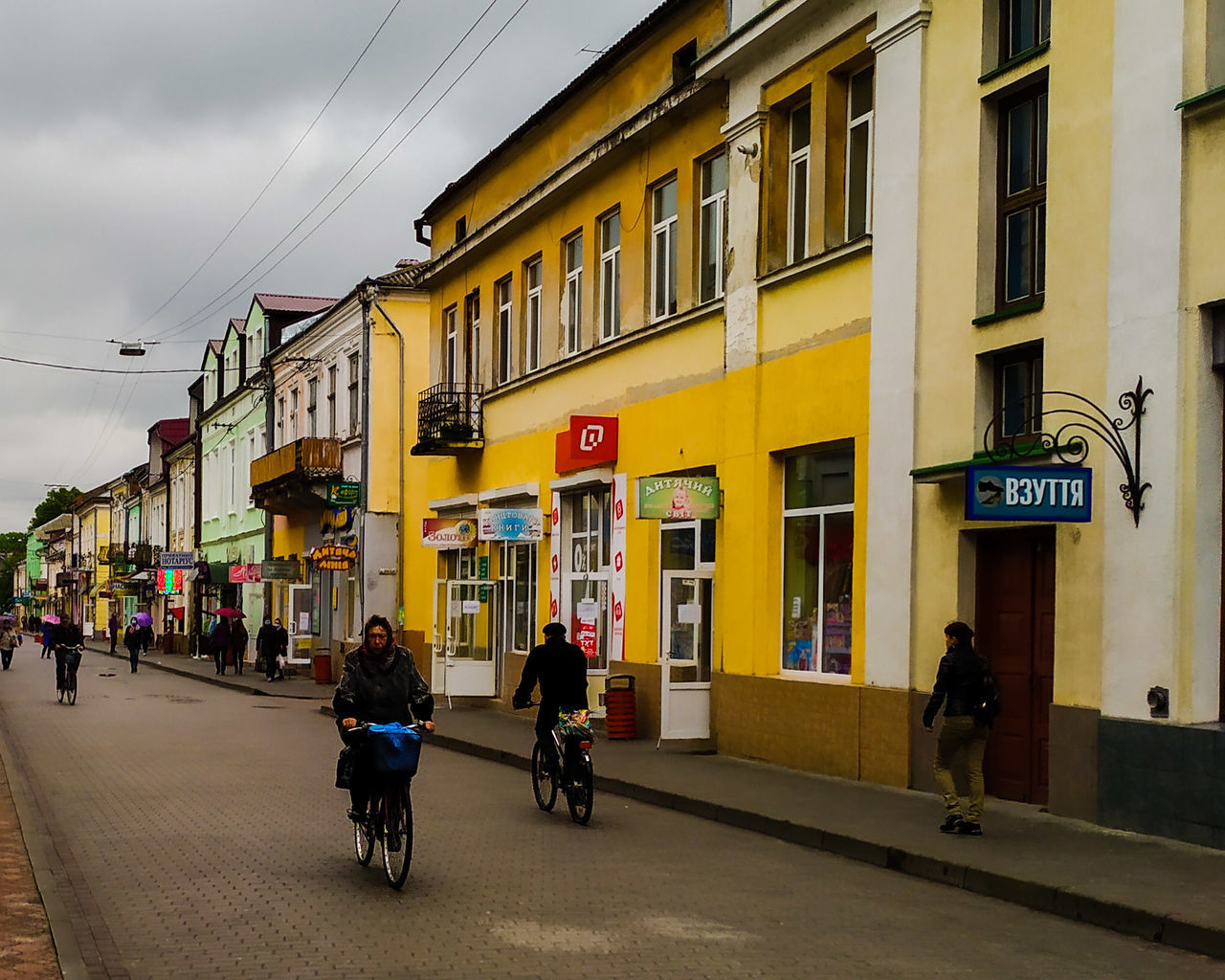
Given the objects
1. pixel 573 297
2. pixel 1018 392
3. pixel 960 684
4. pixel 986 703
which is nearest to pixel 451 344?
pixel 573 297

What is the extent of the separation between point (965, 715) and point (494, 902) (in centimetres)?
442

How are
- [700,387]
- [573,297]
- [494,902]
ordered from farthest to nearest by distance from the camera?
[573,297] → [700,387] → [494,902]

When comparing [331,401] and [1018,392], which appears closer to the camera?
[1018,392]

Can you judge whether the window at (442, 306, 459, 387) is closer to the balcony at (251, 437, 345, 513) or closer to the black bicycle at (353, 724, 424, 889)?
the balcony at (251, 437, 345, 513)

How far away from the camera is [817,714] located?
57.2ft

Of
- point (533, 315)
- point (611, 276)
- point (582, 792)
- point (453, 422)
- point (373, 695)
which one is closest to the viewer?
point (373, 695)

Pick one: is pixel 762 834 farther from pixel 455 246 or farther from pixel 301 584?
pixel 301 584

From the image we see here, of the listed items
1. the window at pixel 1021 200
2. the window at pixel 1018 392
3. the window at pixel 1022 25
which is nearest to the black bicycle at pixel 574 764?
the window at pixel 1018 392

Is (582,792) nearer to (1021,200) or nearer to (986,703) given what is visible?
(986,703)

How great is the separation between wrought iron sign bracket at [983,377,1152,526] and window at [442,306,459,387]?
18.5 meters

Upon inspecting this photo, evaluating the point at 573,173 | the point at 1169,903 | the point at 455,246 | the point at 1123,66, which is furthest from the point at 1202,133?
the point at 455,246

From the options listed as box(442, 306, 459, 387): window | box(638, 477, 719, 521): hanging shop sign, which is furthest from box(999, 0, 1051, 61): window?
box(442, 306, 459, 387): window

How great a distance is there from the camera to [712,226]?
21188 millimetres

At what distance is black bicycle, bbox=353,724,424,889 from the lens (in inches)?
412
